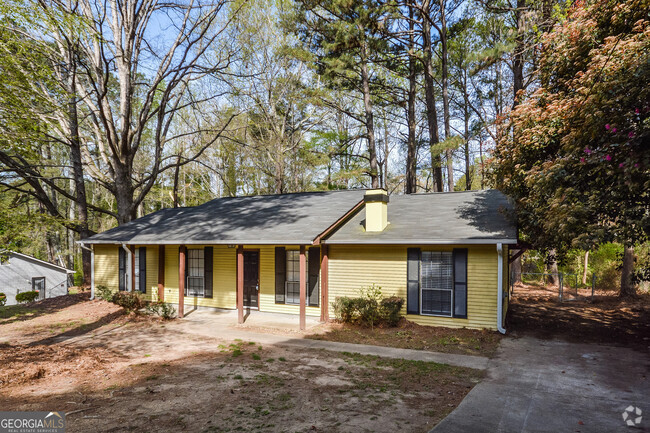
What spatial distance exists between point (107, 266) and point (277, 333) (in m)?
10.1

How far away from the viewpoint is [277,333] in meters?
10.4

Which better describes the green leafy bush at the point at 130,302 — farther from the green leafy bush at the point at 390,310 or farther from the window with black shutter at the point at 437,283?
the window with black shutter at the point at 437,283

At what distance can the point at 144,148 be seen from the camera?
101 feet

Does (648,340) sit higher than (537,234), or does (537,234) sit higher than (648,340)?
(537,234)

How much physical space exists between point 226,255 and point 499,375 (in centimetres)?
977

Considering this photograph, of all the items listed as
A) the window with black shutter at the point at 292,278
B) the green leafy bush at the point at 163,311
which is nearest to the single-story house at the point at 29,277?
the green leafy bush at the point at 163,311

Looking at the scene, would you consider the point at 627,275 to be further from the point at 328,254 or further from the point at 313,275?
the point at 313,275

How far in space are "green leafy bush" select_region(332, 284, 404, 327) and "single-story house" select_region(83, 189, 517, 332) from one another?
1.22ft

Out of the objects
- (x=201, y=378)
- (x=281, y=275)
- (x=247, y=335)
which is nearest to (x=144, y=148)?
(x=281, y=275)

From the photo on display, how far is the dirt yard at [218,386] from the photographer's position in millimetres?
4887

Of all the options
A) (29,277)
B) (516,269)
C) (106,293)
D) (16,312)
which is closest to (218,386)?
(106,293)

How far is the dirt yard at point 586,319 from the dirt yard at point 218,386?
4.89 meters

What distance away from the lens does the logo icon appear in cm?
493

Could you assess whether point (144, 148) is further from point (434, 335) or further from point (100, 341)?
point (434, 335)
